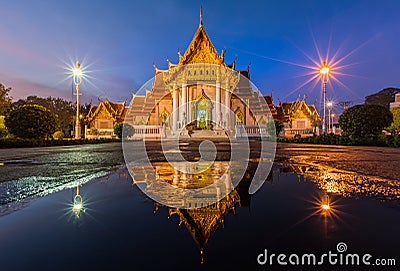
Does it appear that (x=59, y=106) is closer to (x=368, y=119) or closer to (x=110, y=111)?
(x=110, y=111)

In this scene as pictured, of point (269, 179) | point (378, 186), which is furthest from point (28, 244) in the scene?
point (378, 186)

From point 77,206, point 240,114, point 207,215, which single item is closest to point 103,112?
point 240,114

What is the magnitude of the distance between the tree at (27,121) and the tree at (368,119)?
71.5 feet

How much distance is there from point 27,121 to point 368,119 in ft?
75.3

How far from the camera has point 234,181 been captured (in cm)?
378

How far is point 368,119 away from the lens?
15.3 meters

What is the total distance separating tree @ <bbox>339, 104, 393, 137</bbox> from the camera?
15.2 meters

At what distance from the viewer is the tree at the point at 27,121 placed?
15469 mm

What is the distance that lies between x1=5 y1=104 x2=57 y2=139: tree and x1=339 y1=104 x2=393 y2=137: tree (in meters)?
21.8

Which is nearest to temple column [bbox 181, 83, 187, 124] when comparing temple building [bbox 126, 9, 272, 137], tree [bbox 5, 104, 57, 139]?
temple building [bbox 126, 9, 272, 137]

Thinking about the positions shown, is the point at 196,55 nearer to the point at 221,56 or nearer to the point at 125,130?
the point at 221,56

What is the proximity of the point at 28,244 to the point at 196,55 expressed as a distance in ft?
119

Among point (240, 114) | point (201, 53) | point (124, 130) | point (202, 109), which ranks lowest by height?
point (124, 130)

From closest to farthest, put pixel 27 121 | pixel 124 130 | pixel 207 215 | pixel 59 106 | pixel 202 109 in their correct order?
pixel 207 215 < pixel 27 121 < pixel 124 130 < pixel 202 109 < pixel 59 106
